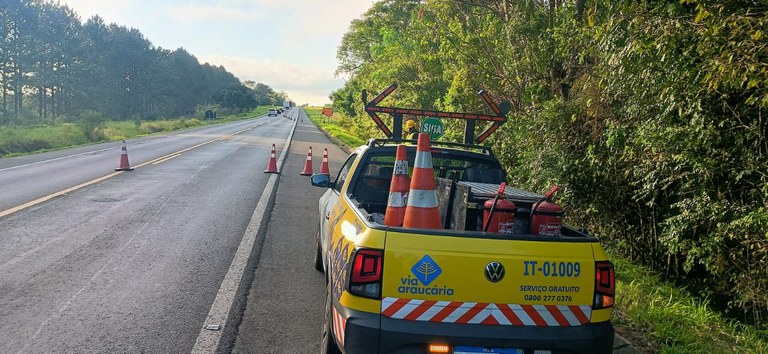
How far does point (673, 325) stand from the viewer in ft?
15.4

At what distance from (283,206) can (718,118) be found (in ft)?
23.6

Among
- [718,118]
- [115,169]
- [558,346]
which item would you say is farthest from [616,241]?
[115,169]

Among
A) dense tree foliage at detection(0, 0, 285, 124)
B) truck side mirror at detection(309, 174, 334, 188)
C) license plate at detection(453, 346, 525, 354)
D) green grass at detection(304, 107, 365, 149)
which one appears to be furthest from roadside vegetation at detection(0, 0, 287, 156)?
license plate at detection(453, 346, 525, 354)

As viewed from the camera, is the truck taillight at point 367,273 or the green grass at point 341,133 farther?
the green grass at point 341,133

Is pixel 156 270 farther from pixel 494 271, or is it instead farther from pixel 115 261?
pixel 494 271

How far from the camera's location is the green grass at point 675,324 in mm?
4312

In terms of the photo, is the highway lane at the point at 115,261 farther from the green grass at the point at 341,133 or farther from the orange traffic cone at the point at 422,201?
the green grass at the point at 341,133

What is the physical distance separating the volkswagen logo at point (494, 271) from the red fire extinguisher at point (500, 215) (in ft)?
1.44

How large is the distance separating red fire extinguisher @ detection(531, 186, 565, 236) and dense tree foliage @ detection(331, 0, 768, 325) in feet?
6.39

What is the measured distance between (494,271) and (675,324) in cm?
274

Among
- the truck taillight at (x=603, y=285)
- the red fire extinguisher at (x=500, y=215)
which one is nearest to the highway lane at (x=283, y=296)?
the red fire extinguisher at (x=500, y=215)

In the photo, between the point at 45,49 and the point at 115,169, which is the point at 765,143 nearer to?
the point at 115,169

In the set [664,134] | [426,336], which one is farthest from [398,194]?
[664,134]

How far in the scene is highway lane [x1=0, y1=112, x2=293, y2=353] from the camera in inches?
163
